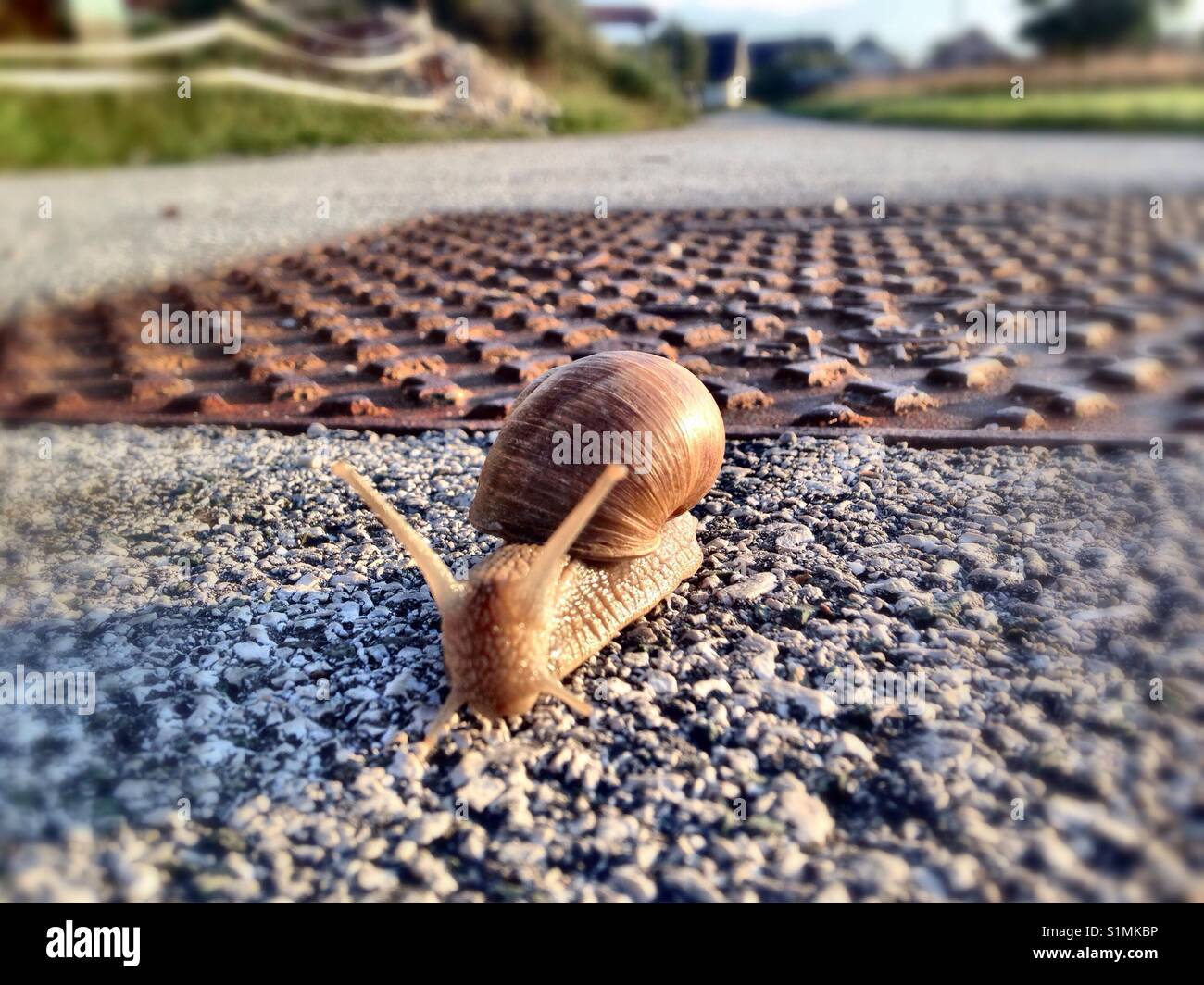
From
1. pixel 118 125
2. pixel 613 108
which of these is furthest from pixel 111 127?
pixel 613 108

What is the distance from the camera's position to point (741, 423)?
3645 mm

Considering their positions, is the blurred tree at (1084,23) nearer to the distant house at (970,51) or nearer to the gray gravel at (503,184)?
the distant house at (970,51)

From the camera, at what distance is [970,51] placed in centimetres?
217

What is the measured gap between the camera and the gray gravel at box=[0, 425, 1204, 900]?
1636mm

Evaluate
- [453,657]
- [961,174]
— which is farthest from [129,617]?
[961,174]

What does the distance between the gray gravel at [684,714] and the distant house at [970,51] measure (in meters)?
1.28

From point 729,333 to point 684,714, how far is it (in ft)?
9.70

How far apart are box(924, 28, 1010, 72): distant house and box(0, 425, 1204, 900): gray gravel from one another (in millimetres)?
1285

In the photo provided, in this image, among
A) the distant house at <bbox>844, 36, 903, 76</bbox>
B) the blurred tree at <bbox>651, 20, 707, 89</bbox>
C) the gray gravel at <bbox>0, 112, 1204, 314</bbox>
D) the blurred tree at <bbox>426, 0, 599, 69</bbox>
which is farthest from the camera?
the gray gravel at <bbox>0, 112, 1204, 314</bbox>

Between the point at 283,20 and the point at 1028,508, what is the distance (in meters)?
3.04

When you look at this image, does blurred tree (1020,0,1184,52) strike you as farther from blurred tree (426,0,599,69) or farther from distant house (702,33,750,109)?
blurred tree (426,0,599,69)

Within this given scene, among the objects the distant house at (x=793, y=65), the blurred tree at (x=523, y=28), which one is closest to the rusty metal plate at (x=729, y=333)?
the distant house at (x=793, y=65)

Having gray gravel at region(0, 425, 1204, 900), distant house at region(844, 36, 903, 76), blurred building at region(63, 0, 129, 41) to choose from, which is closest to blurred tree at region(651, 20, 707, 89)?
distant house at region(844, 36, 903, 76)

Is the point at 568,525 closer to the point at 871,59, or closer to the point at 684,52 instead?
the point at 871,59
